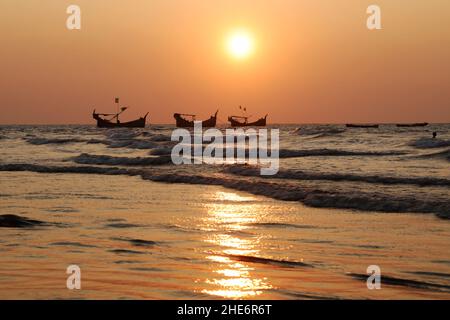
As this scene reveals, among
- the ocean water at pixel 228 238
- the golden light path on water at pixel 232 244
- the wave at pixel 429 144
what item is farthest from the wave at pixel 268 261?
the wave at pixel 429 144

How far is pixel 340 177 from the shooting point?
2656 centimetres

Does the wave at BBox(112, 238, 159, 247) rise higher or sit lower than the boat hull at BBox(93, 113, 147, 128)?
lower

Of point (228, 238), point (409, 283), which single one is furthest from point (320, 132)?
point (409, 283)

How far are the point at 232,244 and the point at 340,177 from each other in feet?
49.2

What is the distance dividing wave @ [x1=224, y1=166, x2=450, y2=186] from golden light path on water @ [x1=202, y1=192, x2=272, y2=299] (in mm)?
6330

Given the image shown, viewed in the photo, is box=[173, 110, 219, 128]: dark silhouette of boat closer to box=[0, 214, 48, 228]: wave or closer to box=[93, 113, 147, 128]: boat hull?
box=[93, 113, 147, 128]: boat hull

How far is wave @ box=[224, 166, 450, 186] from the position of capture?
78.9 ft

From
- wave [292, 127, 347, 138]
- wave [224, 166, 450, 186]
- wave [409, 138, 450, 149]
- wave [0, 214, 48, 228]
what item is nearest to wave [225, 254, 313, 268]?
wave [0, 214, 48, 228]

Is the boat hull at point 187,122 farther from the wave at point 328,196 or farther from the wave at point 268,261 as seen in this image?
the wave at point 268,261

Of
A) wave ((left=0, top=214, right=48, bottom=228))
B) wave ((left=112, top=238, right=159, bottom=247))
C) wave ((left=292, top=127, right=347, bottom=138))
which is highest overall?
wave ((left=292, top=127, right=347, bottom=138))

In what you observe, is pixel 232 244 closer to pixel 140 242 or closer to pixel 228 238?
pixel 228 238

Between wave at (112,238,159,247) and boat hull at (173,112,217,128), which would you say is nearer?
wave at (112,238,159,247)
